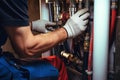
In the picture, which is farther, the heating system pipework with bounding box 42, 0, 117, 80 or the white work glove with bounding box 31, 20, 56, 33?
the white work glove with bounding box 31, 20, 56, 33

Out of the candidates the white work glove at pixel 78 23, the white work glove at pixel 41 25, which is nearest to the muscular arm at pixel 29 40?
the white work glove at pixel 78 23

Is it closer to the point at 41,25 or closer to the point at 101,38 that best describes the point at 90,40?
the point at 101,38

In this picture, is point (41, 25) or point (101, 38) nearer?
point (101, 38)

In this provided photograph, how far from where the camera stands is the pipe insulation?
1.10 meters

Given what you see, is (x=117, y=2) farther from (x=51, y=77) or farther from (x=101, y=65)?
(x=51, y=77)

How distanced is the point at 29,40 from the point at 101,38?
367 mm

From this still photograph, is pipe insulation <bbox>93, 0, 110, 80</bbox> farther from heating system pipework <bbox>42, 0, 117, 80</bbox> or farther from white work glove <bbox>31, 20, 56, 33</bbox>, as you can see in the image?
white work glove <bbox>31, 20, 56, 33</bbox>

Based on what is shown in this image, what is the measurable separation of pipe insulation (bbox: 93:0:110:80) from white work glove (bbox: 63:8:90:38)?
0.14 m

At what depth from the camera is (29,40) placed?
1.14 metres

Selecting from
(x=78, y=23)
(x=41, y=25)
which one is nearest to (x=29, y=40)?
(x=78, y=23)

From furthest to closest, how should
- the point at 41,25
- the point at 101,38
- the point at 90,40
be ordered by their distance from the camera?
the point at 41,25
the point at 90,40
the point at 101,38

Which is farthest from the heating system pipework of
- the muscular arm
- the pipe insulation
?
the muscular arm

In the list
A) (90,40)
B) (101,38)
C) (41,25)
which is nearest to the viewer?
(101,38)

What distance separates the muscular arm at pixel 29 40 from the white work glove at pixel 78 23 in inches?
1.5
